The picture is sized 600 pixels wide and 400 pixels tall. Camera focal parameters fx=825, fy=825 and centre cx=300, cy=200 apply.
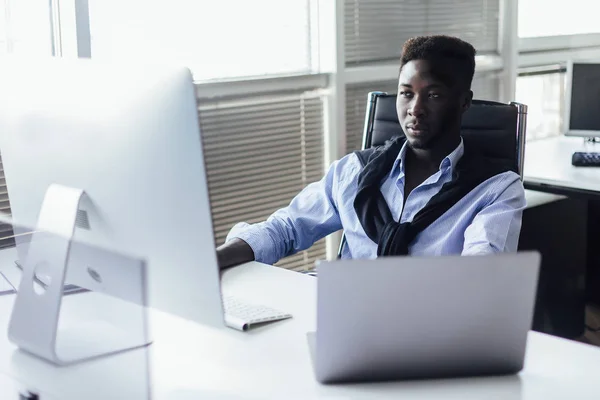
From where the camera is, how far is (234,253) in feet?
6.30

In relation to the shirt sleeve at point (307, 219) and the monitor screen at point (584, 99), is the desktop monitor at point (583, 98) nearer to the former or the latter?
the monitor screen at point (584, 99)

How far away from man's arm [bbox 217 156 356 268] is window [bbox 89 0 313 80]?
36.8 inches

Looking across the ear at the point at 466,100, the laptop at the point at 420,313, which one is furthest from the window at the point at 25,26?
the laptop at the point at 420,313

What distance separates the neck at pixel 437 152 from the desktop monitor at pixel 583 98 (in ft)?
5.10

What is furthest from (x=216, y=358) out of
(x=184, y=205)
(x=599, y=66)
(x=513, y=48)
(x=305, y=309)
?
(x=513, y=48)

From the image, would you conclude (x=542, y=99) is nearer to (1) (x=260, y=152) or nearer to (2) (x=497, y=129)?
(1) (x=260, y=152)

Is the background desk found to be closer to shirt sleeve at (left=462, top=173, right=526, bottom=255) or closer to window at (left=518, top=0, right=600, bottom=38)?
shirt sleeve at (left=462, top=173, right=526, bottom=255)

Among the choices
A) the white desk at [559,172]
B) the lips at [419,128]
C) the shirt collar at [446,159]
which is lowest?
the white desk at [559,172]

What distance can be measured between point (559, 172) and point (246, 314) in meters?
1.94

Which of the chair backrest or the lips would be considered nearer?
the lips

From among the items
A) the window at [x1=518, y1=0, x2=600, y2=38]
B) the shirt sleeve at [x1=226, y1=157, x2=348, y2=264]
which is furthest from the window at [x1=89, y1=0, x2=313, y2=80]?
the window at [x1=518, y1=0, x2=600, y2=38]

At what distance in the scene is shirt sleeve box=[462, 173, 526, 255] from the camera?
6.10 feet

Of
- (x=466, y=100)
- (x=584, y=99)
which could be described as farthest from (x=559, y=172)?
(x=466, y=100)

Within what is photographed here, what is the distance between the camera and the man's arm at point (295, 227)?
199 cm
